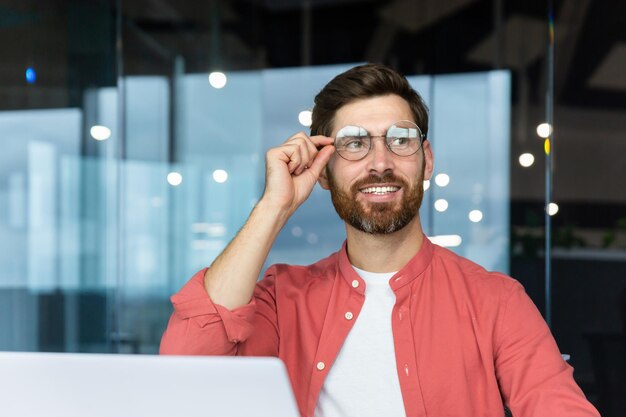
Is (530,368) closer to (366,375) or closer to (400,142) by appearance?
(366,375)

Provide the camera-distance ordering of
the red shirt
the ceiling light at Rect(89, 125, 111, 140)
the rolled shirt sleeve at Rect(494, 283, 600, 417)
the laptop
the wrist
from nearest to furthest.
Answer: the laptop
the rolled shirt sleeve at Rect(494, 283, 600, 417)
the red shirt
the wrist
the ceiling light at Rect(89, 125, 111, 140)

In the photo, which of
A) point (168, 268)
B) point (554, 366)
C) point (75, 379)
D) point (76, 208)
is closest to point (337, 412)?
point (554, 366)

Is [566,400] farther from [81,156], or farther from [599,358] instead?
[81,156]

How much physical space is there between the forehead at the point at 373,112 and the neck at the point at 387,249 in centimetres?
27

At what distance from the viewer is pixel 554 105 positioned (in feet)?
13.7

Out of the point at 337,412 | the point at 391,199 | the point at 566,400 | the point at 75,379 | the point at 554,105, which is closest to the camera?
the point at 75,379

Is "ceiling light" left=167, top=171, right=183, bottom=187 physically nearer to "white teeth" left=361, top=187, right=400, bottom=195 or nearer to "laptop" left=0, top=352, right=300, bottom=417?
"white teeth" left=361, top=187, right=400, bottom=195

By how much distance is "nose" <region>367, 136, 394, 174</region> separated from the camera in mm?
1693

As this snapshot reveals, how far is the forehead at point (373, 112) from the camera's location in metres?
1.76

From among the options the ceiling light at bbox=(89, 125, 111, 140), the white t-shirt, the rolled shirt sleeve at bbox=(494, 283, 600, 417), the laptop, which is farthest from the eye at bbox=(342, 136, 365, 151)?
the ceiling light at bbox=(89, 125, 111, 140)

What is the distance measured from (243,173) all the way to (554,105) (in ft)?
6.47

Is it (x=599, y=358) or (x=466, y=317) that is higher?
(x=466, y=317)

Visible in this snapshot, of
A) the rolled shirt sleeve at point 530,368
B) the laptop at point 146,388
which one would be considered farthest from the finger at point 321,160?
the laptop at point 146,388

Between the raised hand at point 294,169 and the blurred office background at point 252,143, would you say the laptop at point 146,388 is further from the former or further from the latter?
the blurred office background at point 252,143
